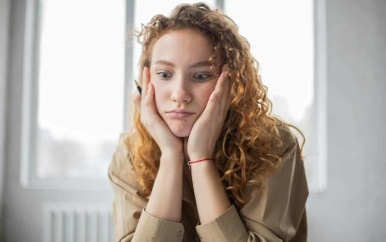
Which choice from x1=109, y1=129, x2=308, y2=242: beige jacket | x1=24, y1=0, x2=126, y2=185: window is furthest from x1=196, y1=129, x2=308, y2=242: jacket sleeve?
x1=24, y1=0, x2=126, y2=185: window

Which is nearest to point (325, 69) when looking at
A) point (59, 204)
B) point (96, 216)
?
point (96, 216)

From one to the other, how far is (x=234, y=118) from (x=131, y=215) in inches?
14.9

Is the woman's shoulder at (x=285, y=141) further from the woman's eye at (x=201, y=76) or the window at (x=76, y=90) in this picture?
the window at (x=76, y=90)

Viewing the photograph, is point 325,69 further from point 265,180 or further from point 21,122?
point 21,122

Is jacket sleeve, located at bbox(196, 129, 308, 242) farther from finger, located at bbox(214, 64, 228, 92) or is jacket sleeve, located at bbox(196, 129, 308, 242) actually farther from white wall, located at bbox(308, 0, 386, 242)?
white wall, located at bbox(308, 0, 386, 242)

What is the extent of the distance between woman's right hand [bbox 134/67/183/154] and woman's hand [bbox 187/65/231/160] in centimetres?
4

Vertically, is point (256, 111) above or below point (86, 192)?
above

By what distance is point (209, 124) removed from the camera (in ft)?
3.22

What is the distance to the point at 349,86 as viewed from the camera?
237 cm

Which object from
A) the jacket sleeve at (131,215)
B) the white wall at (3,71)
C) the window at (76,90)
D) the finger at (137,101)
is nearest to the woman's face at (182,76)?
the finger at (137,101)

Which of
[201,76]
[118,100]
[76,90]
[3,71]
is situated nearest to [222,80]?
[201,76]

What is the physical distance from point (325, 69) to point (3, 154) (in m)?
2.06

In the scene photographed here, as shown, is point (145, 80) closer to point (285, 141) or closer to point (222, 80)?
point (222, 80)

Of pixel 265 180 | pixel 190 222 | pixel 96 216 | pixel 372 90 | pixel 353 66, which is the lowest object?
pixel 96 216
